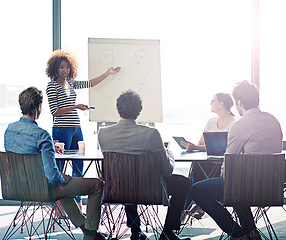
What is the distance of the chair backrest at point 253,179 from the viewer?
2.58m

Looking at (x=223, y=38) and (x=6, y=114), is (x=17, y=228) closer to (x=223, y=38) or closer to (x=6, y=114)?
(x=6, y=114)

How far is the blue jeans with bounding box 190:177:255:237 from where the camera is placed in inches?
→ 112

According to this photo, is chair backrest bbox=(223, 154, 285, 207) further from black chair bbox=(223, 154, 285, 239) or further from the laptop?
the laptop

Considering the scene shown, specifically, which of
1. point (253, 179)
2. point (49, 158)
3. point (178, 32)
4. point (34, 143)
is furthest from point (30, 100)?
point (178, 32)

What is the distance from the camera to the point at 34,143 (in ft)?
8.77

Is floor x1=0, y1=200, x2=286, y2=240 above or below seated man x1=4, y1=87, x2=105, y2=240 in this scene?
below

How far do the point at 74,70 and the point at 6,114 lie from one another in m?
1.90

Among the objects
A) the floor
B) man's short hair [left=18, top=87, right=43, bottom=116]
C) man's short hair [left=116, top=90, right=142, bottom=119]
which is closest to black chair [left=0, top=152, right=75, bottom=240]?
man's short hair [left=18, top=87, right=43, bottom=116]

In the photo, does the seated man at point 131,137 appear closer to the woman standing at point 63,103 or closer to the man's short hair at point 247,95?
the man's short hair at point 247,95

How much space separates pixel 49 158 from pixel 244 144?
1345 mm

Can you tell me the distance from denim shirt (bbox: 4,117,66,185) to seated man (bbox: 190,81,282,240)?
107 cm

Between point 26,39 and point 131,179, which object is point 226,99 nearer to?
point 131,179

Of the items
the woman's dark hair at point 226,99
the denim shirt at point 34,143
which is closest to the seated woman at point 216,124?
the woman's dark hair at point 226,99

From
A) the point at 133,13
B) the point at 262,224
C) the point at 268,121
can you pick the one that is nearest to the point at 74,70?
the point at 133,13
